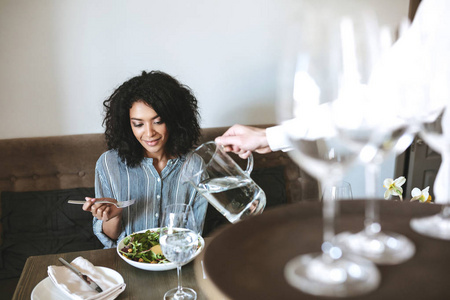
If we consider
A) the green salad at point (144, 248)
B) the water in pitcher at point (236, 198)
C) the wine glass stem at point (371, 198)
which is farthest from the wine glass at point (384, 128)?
the green salad at point (144, 248)

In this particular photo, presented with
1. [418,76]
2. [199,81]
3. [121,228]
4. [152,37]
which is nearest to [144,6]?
[152,37]

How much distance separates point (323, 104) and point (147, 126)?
1.60 meters

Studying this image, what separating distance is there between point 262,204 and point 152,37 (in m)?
1.88

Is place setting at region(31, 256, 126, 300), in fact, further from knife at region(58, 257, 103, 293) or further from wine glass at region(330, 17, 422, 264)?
wine glass at region(330, 17, 422, 264)

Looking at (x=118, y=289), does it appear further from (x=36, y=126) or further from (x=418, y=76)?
(x=36, y=126)

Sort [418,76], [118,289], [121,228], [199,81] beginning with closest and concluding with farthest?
[418,76], [118,289], [121,228], [199,81]

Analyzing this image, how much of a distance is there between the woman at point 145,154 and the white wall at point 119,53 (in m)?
0.45

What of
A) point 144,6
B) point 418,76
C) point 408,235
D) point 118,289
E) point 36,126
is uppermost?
point 144,6

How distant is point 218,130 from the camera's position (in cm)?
258

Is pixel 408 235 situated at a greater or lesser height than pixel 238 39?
lesser

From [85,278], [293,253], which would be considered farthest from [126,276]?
[293,253]

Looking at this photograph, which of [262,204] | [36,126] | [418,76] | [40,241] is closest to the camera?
[418,76]

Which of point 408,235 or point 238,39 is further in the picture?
point 238,39

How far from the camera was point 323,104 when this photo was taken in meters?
0.48
